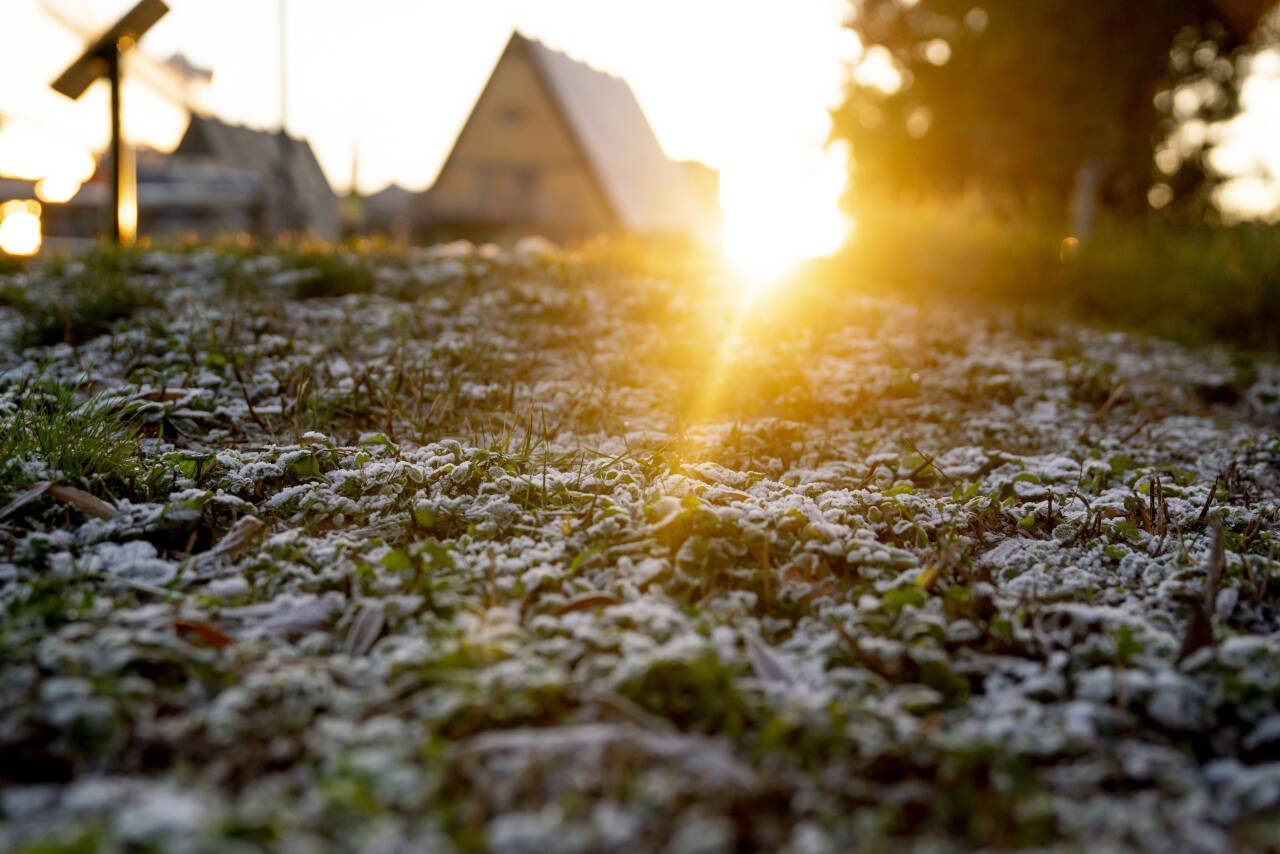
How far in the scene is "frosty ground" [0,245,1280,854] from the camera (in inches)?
56.6

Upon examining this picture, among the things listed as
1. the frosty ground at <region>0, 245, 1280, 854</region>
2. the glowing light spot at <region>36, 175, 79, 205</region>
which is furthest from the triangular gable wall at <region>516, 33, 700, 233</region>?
the glowing light spot at <region>36, 175, 79, 205</region>

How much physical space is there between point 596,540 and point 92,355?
10.2 ft

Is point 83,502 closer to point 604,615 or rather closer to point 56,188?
point 604,615

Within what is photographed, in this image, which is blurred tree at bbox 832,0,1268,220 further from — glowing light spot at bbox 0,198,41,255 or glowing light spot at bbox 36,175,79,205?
glowing light spot at bbox 36,175,79,205

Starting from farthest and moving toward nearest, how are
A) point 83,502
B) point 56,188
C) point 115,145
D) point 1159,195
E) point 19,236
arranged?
1. point 56,188
2. point 1159,195
3. point 19,236
4. point 115,145
5. point 83,502

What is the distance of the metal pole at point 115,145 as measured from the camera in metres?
6.87

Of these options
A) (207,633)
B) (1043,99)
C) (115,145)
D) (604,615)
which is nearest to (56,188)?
(115,145)

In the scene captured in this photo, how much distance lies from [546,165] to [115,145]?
39.1 feet

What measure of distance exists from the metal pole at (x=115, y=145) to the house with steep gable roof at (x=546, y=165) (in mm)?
11177

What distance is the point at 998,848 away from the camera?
4.55 feet

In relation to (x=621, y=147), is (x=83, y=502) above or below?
below

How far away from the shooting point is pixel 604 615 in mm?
1991

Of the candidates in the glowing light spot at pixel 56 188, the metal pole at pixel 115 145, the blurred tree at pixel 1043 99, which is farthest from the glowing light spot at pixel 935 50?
the glowing light spot at pixel 56 188

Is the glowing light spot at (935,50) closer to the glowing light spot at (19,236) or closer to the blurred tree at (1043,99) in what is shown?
the blurred tree at (1043,99)
